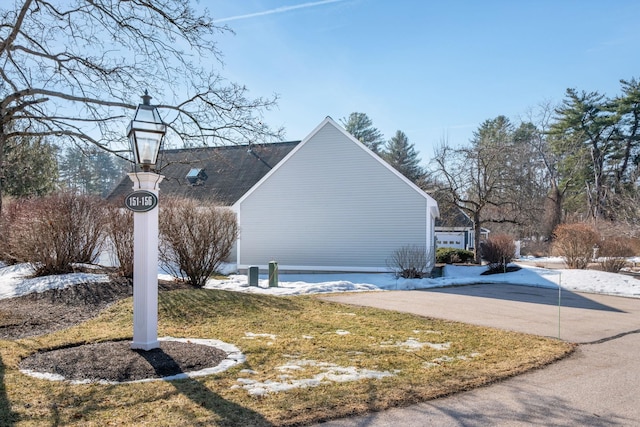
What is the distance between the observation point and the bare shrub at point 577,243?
A: 18953 mm

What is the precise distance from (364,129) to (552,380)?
5265cm

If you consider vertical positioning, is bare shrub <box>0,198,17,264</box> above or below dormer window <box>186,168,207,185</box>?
below

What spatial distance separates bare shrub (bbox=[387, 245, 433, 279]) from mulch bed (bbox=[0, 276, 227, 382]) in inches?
438

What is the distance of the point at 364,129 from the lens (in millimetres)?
56406

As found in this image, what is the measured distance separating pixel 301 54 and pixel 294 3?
4.10 feet

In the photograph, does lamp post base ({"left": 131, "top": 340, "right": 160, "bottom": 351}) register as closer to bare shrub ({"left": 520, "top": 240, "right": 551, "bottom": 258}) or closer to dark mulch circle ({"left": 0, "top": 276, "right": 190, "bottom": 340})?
dark mulch circle ({"left": 0, "top": 276, "right": 190, "bottom": 340})

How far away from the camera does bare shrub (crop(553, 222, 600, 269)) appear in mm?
18953

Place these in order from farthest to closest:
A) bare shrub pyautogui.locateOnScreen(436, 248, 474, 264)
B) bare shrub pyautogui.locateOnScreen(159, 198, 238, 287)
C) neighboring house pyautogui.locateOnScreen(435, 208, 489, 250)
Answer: neighboring house pyautogui.locateOnScreen(435, 208, 489, 250) < bare shrub pyautogui.locateOnScreen(436, 248, 474, 264) < bare shrub pyautogui.locateOnScreen(159, 198, 238, 287)

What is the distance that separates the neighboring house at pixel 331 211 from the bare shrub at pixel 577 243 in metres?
5.53

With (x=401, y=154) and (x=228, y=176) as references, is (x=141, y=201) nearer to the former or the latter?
(x=228, y=176)

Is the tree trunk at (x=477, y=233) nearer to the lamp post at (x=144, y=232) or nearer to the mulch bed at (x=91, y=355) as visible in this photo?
the mulch bed at (x=91, y=355)

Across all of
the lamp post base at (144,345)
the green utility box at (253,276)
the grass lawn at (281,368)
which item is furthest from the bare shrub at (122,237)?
the lamp post base at (144,345)

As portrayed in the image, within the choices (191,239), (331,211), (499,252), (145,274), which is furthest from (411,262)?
(145,274)

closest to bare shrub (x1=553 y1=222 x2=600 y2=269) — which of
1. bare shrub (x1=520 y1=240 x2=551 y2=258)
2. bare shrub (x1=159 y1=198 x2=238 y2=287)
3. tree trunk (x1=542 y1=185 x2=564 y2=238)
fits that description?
bare shrub (x1=159 y1=198 x2=238 y2=287)
